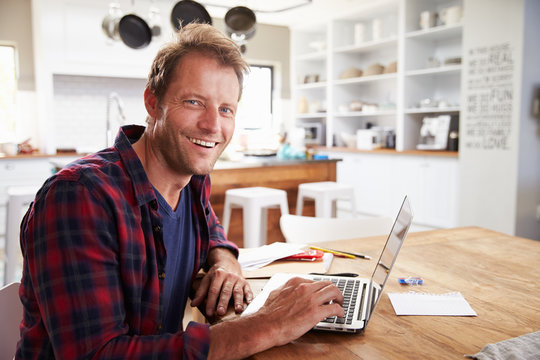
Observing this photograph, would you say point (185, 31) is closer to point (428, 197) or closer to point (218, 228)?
point (218, 228)

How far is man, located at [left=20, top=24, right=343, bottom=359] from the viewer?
854mm

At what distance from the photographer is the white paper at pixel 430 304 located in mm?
1107

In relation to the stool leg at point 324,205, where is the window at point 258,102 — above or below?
above

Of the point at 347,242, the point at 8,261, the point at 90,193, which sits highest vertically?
the point at 90,193

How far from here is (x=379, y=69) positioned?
636cm

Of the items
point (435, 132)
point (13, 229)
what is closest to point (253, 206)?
point (13, 229)

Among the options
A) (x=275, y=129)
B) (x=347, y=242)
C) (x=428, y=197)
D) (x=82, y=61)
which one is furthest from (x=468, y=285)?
(x=275, y=129)

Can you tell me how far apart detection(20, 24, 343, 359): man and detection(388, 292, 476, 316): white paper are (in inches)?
8.0

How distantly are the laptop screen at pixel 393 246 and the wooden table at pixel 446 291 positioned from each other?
0.03 meters

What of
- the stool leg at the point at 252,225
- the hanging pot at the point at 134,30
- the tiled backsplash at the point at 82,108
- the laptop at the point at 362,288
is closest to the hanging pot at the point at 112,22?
the hanging pot at the point at 134,30

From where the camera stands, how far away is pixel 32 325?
3.16 ft

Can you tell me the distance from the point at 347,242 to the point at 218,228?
54 centimetres

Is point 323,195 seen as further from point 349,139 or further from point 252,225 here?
point 349,139

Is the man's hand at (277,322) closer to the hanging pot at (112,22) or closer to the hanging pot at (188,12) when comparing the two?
the hanging pot at (188,12)
